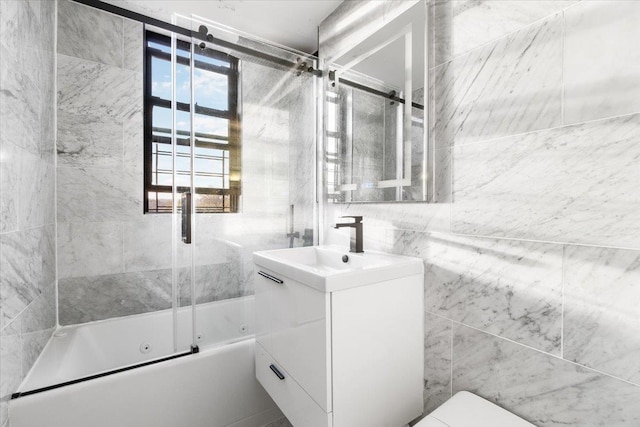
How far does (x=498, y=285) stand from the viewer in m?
1.04

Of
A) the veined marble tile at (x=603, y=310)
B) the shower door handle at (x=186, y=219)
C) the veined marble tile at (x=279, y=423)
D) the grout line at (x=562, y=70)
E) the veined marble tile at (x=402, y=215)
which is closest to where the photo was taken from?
the veined marble tile at (x=603, y=310)

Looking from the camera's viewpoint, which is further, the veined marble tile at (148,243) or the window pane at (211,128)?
the veined marble tile at (148,243)

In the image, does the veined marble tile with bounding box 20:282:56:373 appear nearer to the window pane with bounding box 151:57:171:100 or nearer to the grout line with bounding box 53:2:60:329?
the grout line with bounding box 53:2:60:329

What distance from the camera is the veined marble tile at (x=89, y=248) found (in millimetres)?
1932

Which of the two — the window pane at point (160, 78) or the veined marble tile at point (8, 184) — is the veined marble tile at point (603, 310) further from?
the window pane at point (160, 78)

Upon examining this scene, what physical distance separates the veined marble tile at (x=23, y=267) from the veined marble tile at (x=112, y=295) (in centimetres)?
24

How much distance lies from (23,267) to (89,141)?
1.04 m

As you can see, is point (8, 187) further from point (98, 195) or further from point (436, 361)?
point (436, 361)

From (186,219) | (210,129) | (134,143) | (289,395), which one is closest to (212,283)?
(186,219)

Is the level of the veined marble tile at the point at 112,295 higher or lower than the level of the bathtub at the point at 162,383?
higher

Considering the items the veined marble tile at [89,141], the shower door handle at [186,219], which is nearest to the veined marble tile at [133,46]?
the veined marble tile at [89,141]

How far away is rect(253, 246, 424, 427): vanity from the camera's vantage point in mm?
1010

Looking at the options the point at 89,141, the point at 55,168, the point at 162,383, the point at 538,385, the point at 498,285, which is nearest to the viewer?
the point at 538,385

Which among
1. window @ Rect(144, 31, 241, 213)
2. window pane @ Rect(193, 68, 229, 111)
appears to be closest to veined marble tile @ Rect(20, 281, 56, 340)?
window @ Rect(144, 31, 241, 213)
